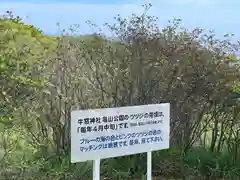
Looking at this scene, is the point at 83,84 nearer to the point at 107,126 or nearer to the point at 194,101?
the point at 194,101

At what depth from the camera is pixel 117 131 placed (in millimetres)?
5043

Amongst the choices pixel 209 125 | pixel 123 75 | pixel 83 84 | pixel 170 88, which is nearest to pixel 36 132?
pixel 83 84

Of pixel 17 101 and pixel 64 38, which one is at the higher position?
pixel 64 38

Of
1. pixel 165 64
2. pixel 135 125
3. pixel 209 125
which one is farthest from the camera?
pixel 209 125

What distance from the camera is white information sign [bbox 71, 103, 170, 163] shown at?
4805mm

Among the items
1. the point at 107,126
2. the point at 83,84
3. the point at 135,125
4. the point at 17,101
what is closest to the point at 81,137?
the point at 107,126

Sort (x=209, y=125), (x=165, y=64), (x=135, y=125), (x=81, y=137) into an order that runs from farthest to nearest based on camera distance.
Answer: (x=209, y=125) → (x=165, y=64) → (x=135, y=125) → (x=81, y=137)

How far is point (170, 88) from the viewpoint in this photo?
6.86 meters

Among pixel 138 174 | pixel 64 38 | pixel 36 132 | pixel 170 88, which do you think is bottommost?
pixel 138 174

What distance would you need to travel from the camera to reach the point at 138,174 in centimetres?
681

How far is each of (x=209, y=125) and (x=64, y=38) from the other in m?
2.15

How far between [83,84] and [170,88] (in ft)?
3.46

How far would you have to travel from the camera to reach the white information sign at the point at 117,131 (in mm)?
4805

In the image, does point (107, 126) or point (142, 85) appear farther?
point (142, 85)
